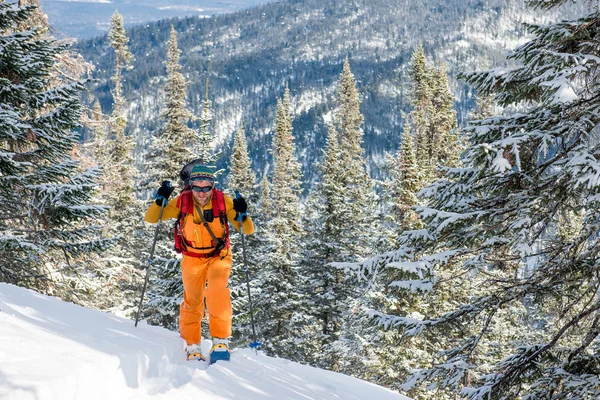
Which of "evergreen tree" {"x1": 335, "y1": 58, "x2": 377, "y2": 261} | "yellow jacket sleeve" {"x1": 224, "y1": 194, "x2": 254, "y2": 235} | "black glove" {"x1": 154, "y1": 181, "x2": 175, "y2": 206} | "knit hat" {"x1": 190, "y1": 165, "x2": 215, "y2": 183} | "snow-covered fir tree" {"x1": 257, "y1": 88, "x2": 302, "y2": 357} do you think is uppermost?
"knit hat" {"x1": 190, "y1": 165, "x2": 215, "y2": 183}

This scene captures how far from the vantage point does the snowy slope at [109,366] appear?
3.38m

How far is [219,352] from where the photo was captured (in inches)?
231

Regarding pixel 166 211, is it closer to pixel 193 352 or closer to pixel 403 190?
pixel 193 352

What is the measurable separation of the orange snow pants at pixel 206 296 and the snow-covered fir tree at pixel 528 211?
6.16 ft

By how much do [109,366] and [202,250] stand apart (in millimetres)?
2399

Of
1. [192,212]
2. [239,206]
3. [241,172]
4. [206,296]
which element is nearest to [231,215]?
[239,206]

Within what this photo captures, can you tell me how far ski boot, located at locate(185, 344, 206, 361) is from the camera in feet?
18.6

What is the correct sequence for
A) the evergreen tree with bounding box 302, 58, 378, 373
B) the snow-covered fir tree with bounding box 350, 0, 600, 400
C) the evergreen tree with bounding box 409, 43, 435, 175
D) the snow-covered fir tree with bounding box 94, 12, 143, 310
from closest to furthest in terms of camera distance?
the snow-covered fir tree with bounding box 350, 0, 600, 400
the evergreen tree with bounding box 302, 58, 378, 373
the snow-covered fir tree with bounding box 94, 12, 143, 310
the evergreen tree with bounding box 409, 43, 435, 175

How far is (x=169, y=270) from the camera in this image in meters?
14.6

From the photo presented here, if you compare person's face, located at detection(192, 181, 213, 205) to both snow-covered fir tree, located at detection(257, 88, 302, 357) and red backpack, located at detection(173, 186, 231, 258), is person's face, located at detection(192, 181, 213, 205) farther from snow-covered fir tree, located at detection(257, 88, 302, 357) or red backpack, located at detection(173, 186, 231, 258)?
snow-covered fir tree, located at detection(257, 88, 302, 357)

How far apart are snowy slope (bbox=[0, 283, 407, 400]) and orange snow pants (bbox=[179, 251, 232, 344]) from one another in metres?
0.27

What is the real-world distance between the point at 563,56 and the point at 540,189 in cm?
141

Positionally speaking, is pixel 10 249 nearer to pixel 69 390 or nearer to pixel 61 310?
pixel 61 310

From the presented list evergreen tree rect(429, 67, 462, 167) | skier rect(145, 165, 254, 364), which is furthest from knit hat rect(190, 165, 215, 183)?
evergreen tree rect(429, 67, 462, 167)
